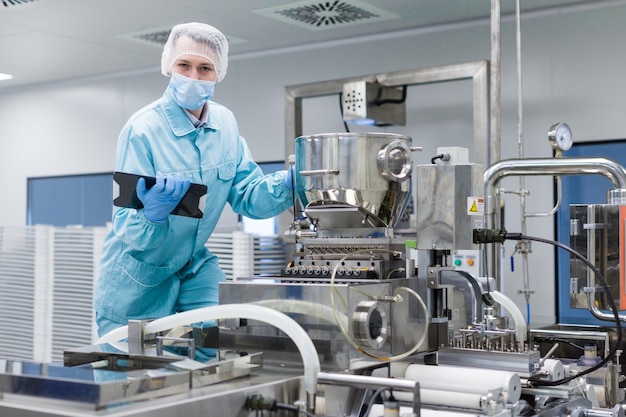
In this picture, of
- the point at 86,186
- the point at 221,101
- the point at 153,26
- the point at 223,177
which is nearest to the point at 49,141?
the point at 86,186

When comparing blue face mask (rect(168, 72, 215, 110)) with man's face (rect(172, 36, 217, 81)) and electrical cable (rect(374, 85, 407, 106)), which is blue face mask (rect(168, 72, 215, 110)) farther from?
electrical cable (rect(374, 85, 407, 106))

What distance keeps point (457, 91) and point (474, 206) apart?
352 centimetres

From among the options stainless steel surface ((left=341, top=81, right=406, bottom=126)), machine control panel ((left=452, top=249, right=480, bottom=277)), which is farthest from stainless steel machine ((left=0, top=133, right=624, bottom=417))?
stainless steel surface ((left=341, top=81, right=406, bottom=126))

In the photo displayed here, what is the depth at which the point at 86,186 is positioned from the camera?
271 inches

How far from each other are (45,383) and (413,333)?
28.8 inches

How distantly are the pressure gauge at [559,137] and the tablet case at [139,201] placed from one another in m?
2.00

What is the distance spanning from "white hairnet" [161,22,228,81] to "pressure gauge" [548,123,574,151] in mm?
1706

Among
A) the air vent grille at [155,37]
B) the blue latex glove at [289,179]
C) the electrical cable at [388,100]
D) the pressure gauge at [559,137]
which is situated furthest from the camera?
the air vent grille at [155,37]

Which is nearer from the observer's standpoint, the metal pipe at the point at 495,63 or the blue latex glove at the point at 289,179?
the blue latex glove at the point at 289,179

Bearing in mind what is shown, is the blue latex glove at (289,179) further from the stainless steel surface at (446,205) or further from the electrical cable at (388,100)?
the electrical cable at (388,100)

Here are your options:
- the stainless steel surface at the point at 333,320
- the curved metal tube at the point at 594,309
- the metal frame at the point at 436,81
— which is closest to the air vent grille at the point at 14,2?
the metal frame at the point at 436,81

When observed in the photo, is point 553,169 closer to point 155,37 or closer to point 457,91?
point 457,91

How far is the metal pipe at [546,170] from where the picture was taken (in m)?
1.84

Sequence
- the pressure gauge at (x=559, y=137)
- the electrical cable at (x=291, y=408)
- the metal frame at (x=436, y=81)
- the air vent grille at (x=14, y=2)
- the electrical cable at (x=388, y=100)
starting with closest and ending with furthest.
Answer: the electrical cable at (x=291, y=408) < the pressure gauge at (x=559, y=137) < the metal frame at (x=436, y=81) < the air vent grille at (x=14, y=2) < the electrical cable at (x=388, y=100)
